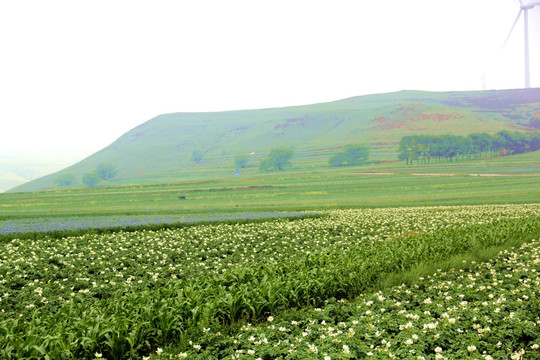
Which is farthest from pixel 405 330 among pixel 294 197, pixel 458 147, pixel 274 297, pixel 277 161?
pixel 277 161

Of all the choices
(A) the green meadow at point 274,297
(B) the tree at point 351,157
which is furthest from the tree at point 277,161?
(A) the green meadow at point 274,297

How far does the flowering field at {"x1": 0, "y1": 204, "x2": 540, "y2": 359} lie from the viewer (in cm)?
793

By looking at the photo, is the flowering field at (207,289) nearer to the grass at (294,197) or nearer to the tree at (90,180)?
the grass at (294,197)

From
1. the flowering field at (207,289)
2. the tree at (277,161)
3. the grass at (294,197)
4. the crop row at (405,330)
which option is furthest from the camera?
the tree at (277,161)

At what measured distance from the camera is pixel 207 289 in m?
10.9

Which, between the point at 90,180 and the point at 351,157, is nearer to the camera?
the point at 351,157

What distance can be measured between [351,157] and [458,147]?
43.2m

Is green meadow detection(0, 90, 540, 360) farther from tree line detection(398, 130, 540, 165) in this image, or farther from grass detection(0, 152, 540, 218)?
tree line detection(398, 130, 540, 165)

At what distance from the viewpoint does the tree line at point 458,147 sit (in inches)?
6161

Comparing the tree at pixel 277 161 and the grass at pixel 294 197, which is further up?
the tree at pixel 277 161

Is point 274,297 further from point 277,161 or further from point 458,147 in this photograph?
point 277,161

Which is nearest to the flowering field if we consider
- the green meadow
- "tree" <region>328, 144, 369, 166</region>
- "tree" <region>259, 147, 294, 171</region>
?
the green meadow

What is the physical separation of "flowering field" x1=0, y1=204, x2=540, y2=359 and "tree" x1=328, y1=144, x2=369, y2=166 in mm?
153144

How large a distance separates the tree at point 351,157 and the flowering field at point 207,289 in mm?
153144
